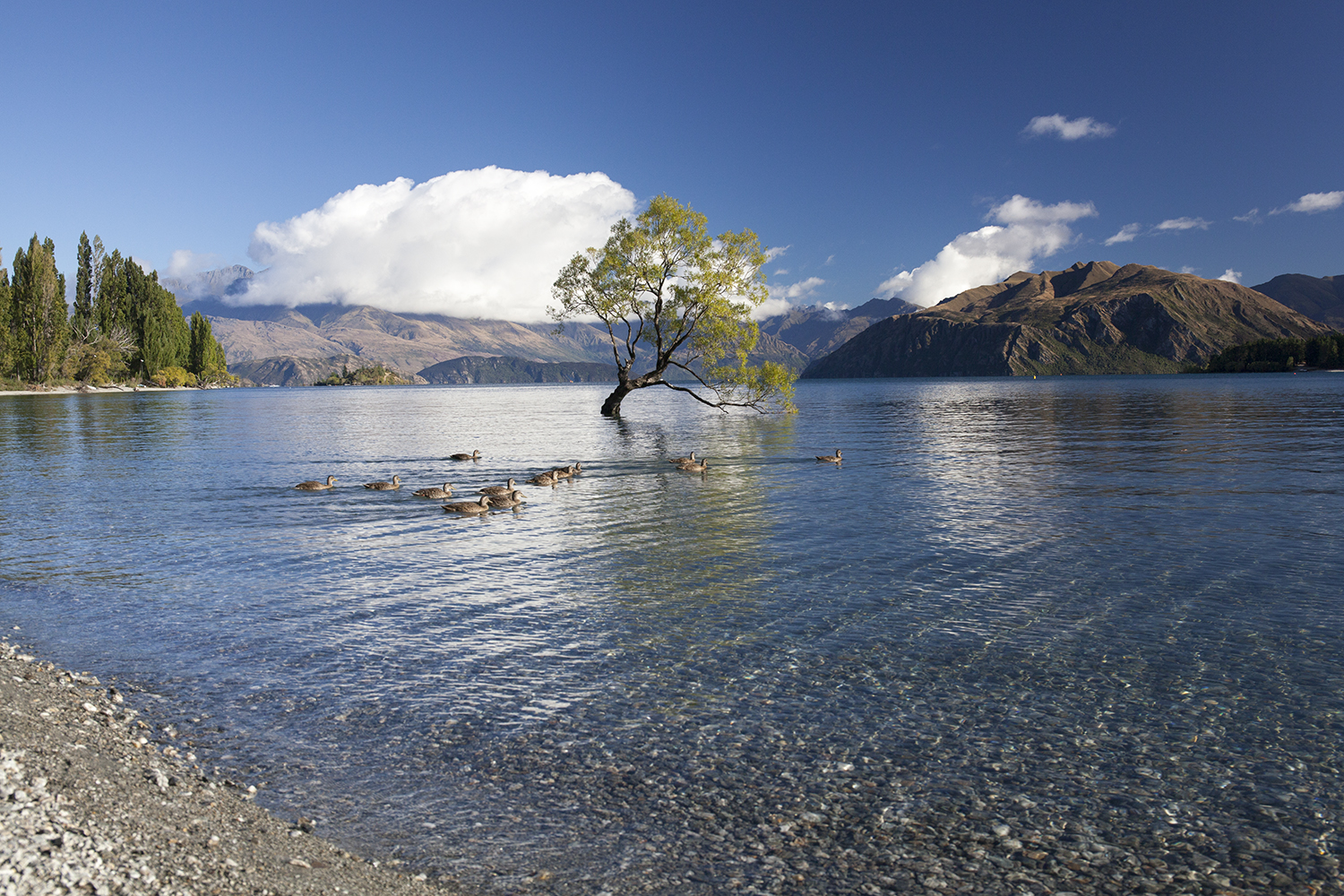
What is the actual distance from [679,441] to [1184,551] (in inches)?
1831

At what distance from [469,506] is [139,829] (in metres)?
23.1

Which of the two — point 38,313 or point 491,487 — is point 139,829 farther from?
point 38,313

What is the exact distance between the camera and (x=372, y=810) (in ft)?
32.0

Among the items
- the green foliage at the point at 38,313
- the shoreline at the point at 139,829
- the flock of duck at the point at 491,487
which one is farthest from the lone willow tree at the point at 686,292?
the green foliage at the point at 38,313

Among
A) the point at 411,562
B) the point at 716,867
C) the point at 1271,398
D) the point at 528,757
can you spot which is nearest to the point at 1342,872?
the point at 716,867

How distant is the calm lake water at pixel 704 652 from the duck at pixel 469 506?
1.97 ft

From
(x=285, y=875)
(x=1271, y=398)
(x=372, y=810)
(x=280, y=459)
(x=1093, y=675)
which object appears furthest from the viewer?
(x=1271, y=398)

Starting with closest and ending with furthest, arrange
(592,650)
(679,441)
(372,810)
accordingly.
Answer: (372,810) → (592,650) → (679,441)

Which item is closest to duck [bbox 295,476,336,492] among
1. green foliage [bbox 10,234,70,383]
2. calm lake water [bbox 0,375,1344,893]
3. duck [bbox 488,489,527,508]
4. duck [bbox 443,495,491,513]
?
calm lake water [bbox 0,375,1344,893]

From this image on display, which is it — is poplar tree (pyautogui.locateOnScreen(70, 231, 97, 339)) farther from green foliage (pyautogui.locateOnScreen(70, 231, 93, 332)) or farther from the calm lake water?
the calm lake water

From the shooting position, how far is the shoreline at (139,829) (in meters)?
7.68

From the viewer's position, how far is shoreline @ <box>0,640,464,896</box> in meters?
7.68

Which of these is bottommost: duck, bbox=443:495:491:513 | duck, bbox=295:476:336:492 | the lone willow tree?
duck, bbox=443:495:491:513

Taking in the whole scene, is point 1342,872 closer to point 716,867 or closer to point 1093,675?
point 1093,675
